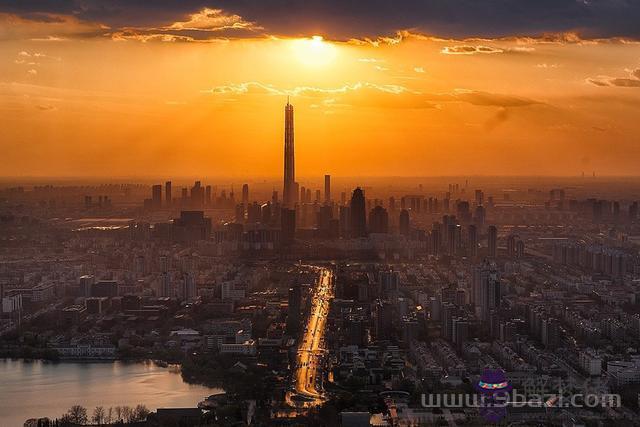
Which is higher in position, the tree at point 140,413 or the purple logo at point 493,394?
the purple logo at point 493,394

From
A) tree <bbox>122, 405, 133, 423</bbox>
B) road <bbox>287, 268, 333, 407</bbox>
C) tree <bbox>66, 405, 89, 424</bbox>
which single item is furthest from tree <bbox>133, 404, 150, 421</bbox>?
road <bbox>287, 268, 333, 407</bbox>

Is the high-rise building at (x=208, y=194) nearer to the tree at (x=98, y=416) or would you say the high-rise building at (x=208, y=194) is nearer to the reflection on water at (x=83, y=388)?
the reflection on water at (x=83, y=388)

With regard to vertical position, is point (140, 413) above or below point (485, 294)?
below

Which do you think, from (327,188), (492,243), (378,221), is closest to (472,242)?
(492,243)

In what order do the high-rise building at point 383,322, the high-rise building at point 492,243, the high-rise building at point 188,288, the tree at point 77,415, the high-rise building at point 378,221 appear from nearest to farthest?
the tree at point 77,415 → the high-rise building at point 383,322 → the high-rise building at point 188,288 → the high-rise building at point 492,243 → the high-rise building at point 378,221

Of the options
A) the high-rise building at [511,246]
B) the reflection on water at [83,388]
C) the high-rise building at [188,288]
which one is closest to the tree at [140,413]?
the reflection on water at [83,388]

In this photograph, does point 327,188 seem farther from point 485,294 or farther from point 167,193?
point 485,294

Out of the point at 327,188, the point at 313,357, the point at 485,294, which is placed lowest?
the point at 313,357
